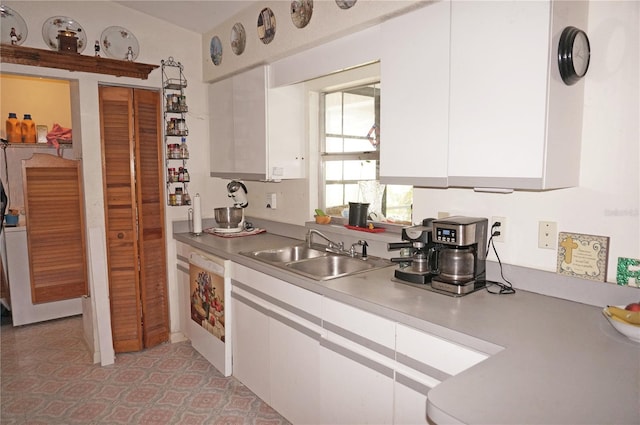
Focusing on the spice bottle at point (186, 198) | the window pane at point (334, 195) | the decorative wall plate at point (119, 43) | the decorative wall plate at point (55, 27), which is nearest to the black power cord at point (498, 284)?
the window pane at point (334, 195)

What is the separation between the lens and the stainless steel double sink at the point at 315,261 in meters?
2.37

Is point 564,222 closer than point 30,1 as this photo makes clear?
Yes

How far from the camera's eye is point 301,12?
2438 millimetres

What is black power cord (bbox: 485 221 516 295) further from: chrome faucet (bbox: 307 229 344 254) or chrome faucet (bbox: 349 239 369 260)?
chrome faucet (bbox: 307 229 344 254)

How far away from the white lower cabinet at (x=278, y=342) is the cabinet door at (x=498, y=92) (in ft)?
3.04

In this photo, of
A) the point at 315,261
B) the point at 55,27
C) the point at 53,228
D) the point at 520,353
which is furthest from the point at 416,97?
the point at 53,228

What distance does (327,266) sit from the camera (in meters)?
2.62

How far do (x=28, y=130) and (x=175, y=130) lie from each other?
1.82 m

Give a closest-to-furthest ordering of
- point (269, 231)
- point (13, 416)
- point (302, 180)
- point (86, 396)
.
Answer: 1. point (13, 416)
2. point (86, 396)
3. point (302, 180)
4. point (269, 231)

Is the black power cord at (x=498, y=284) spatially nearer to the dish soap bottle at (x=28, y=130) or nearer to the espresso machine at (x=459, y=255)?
the espresso machine at (x=459, y=255)

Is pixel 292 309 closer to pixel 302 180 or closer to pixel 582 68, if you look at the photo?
pixel 302 180

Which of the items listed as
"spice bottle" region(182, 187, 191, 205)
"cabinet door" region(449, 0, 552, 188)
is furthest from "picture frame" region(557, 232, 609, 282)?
"spice bottle" region(182, 187, 191, 205)

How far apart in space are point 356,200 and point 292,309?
→ 1.01 m

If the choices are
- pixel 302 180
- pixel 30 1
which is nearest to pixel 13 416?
pixel 302 180
